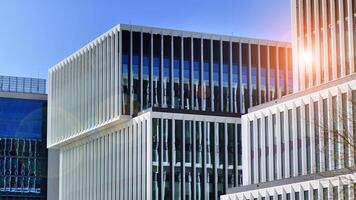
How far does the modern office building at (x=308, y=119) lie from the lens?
67.7 meters

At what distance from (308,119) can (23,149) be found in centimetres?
6885

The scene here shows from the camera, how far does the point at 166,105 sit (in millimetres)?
97562

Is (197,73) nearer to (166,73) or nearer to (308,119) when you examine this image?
(166,73)

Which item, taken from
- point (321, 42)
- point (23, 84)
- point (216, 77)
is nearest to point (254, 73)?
point (216, 77)

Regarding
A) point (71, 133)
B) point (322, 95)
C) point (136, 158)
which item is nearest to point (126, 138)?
point (136, 158)

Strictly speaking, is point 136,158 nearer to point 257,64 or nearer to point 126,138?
point 126,138

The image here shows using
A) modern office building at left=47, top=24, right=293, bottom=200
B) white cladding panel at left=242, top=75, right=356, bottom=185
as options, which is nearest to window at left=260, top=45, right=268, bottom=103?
modern office building at left=47, top=24, right=293, bottom=200

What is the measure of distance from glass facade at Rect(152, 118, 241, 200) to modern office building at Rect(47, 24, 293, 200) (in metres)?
0.10

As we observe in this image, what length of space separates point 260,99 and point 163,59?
1196cm

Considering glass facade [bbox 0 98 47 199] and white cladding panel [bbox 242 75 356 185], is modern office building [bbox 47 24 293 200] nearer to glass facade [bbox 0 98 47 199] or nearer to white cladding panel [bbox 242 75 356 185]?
white cladding panel [bbox 242 75 356 185]

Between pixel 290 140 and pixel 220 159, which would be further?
pixel 220 159

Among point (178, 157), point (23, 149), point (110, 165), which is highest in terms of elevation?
point (23, 149)

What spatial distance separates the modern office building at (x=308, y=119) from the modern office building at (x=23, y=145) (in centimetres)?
5383

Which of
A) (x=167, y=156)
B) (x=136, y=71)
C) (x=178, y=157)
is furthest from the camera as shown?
(x=136, y=71)
